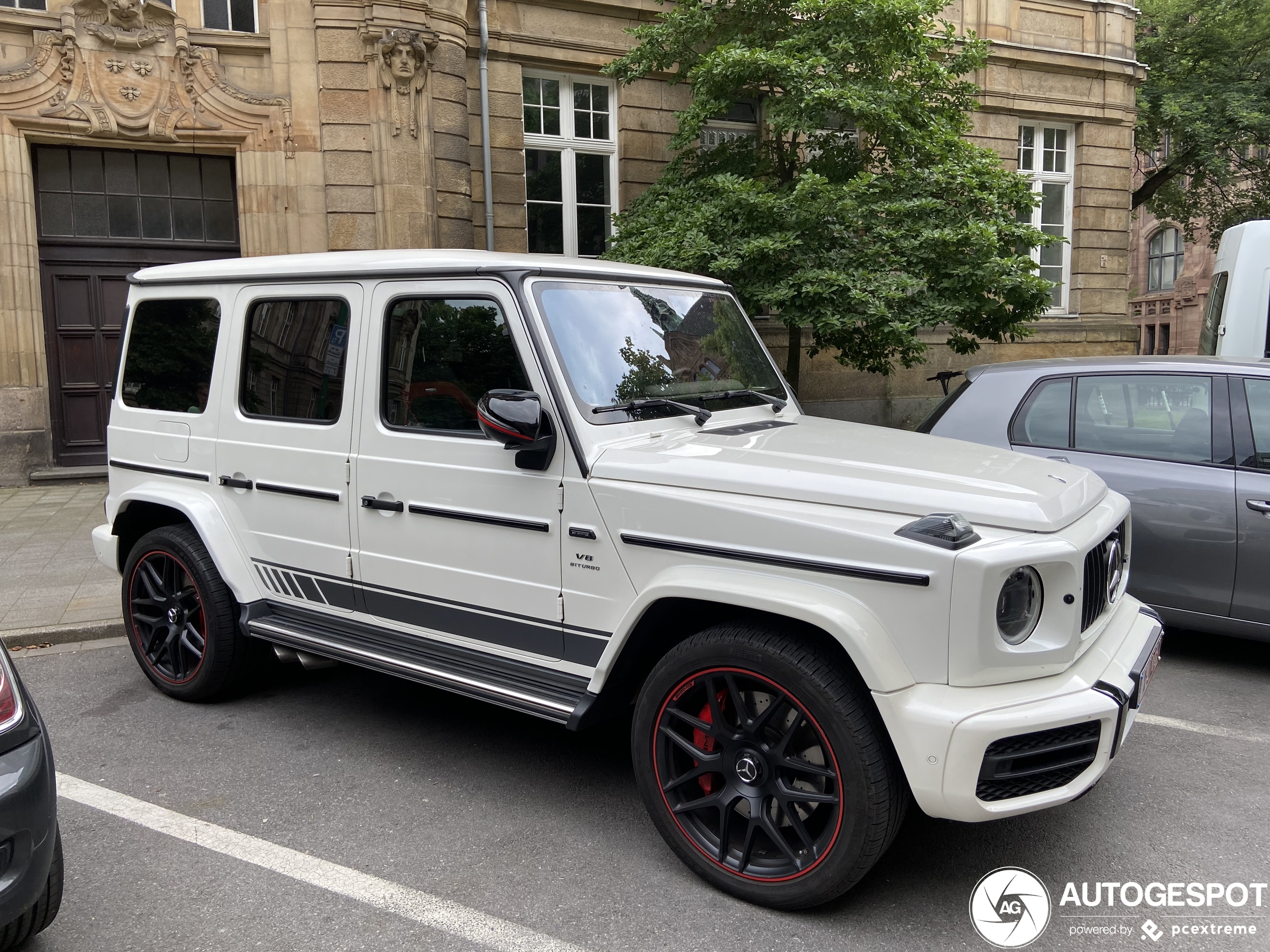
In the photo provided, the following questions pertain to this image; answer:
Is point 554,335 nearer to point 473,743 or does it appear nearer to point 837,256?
point 473,743

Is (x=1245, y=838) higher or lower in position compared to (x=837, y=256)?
lower

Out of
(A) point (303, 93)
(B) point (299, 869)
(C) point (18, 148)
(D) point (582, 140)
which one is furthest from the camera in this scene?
(D) point (582, 140)

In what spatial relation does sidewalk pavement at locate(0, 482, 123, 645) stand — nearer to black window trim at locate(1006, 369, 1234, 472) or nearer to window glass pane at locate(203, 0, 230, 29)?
black window trim at locate(1006, 369, 1234, 472)

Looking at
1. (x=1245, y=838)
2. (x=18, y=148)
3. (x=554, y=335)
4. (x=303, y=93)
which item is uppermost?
(x=303, y=93)

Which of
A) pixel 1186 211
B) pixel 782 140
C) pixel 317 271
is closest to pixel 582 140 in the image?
pixel 782 140

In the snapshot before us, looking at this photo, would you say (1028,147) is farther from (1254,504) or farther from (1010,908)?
(1010,908)

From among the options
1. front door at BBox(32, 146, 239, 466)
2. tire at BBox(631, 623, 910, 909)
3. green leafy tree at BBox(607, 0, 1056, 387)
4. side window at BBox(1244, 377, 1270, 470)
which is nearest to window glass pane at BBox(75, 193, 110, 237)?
front door at BBox(32, 146, 239, 466)

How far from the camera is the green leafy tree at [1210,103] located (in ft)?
59.8

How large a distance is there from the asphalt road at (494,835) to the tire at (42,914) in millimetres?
204

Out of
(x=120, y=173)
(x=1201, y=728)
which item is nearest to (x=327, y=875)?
(x=1201, y=728)

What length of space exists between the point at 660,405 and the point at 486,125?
34.9 feet

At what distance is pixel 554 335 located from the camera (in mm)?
3527

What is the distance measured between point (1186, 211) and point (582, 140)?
48.6ft

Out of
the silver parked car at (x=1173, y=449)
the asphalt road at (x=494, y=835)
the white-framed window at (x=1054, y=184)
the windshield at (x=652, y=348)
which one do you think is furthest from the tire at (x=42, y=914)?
the white-framed window at (x=1054, y=184)
